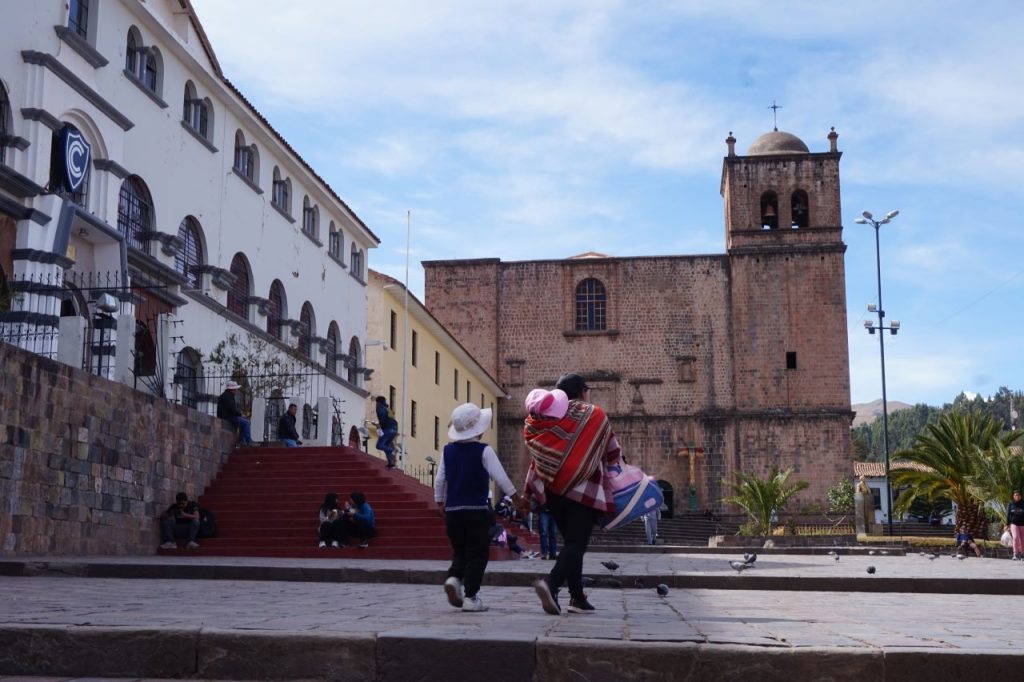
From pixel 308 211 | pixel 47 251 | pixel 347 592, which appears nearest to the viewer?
pixel 347 592

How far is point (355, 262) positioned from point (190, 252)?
36.5 ft

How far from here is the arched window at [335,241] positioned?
30617mm

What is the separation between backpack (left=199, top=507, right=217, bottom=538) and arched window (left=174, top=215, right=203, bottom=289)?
6235 millimetres

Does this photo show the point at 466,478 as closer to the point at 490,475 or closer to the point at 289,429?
the point at 490,475

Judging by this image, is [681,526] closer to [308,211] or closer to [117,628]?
[308,211]

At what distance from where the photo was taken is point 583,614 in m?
6.65

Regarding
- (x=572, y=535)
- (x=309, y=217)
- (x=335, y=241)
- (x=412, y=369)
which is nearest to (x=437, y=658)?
(x=572, y=535)

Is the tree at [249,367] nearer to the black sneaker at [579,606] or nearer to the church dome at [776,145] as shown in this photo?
the black sneaker at [579,606]

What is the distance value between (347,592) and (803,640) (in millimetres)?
4478

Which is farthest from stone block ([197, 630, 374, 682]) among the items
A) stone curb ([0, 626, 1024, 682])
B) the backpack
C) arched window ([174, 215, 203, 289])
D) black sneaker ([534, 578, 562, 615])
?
arched window ([174, 215, 203, 289])

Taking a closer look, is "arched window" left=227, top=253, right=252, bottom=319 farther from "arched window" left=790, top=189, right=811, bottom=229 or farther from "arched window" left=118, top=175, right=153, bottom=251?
"arched window" left=790, top=189, right=811, bottom=229

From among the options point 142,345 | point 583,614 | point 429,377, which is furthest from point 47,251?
point 429,377

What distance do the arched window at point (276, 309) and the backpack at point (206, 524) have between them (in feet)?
32.6

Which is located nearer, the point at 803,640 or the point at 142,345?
the point at 803,640
